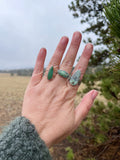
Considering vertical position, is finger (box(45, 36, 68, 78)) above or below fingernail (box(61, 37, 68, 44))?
below

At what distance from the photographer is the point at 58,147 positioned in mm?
3064

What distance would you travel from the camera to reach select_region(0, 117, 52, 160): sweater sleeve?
733 mm

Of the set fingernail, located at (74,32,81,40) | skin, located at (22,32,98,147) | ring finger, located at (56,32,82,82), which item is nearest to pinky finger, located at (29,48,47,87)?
skin, located at (22,32,98,147)

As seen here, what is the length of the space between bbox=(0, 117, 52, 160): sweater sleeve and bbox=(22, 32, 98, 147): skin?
0.07 m

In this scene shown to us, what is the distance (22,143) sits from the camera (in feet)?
2.53

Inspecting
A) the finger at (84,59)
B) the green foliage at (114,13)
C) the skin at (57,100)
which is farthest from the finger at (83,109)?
the green foliage at (114,13)

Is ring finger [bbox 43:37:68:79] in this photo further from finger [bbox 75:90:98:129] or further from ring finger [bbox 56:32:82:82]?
finger [bbox 75:90:98:129]

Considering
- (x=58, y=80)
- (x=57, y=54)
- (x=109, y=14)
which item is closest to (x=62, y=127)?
(x=58, y=80)

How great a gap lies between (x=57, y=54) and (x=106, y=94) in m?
0.91

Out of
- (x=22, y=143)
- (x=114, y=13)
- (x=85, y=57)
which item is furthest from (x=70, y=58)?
(x=22, y=143)

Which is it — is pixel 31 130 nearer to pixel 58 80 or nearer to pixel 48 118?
pixel 48 118

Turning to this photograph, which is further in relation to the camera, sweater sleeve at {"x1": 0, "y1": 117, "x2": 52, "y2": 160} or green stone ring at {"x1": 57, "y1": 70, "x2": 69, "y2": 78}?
green stone ring at {"x1": 57, "y1": 70, "x2": 69, "y2": 78}

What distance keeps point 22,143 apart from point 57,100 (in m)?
0.35

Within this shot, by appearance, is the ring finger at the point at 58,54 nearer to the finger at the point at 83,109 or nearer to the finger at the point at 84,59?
the finger at the point at 84,59
